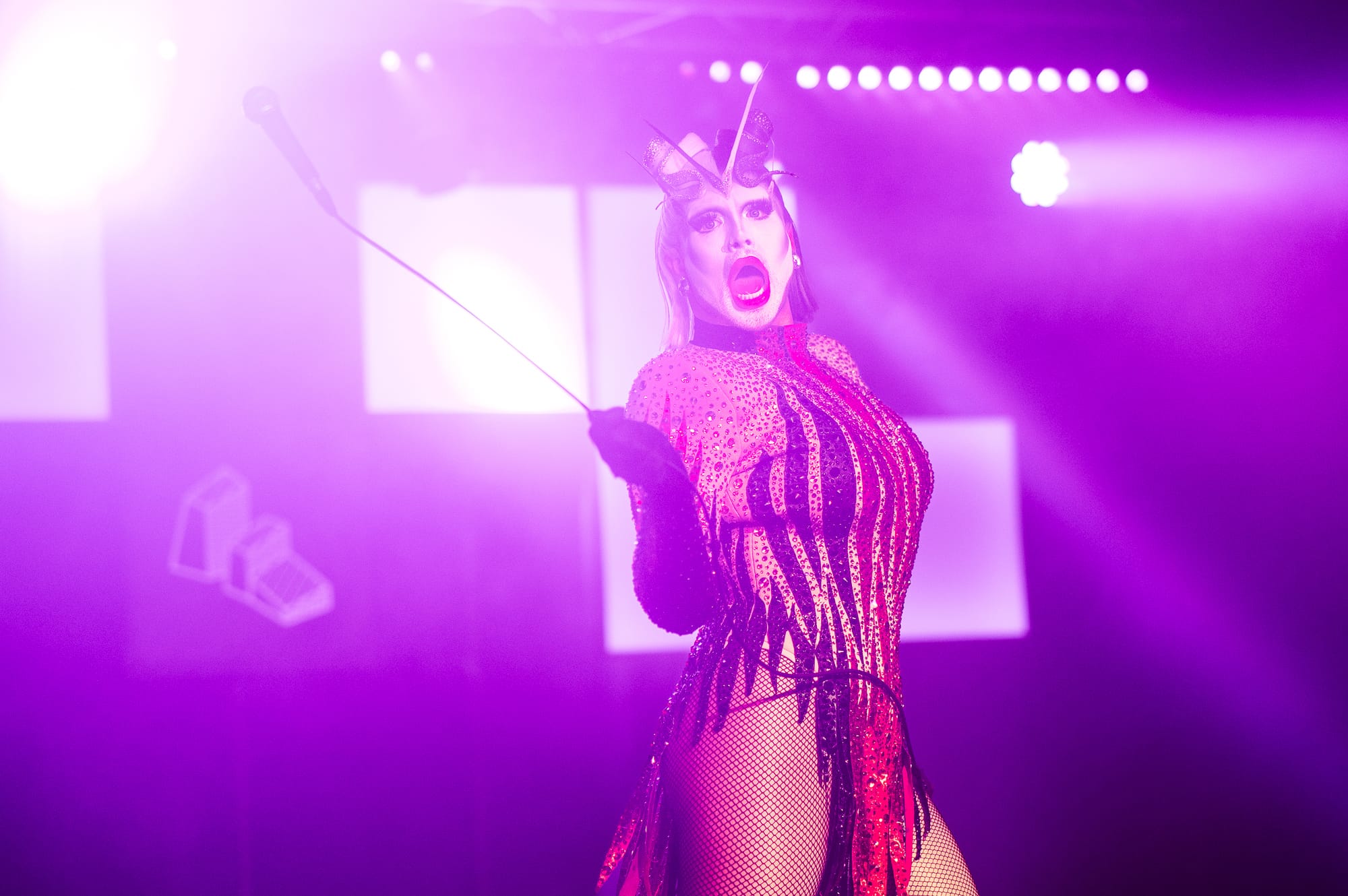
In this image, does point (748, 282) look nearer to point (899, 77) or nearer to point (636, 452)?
point (636, 452)

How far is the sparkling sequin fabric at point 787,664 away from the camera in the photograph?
162 cm

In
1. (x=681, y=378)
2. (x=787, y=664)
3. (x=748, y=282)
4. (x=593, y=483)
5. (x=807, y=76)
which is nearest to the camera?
(x=787, y=664)

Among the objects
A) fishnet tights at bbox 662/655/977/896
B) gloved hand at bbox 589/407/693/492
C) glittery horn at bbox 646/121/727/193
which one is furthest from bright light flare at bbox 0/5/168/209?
fishnet tights at bbox 662/655/977/896

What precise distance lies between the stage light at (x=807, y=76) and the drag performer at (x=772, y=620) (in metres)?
1.68

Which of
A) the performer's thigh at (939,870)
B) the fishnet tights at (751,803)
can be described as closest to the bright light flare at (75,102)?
the fishnet tights at (751,803)

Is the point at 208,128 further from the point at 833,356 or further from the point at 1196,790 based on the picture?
the point at 1196,790

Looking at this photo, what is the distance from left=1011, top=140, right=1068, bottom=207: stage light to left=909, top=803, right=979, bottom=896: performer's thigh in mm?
2278

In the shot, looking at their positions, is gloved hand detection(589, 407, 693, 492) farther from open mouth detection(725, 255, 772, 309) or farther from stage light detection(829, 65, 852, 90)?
stage light detection(829, 65, 852, 90)

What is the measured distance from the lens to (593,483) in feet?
10.4

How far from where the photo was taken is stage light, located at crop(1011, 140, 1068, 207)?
11.4ft

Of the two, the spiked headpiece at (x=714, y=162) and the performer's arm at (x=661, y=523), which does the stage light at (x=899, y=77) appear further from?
the performer's arm at (x=661, y=523)

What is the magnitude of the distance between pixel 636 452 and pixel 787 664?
0.41m

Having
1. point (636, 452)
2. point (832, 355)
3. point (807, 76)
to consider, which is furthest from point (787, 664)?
point (807, 76)

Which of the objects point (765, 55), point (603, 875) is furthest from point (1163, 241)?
point (603, 875)
